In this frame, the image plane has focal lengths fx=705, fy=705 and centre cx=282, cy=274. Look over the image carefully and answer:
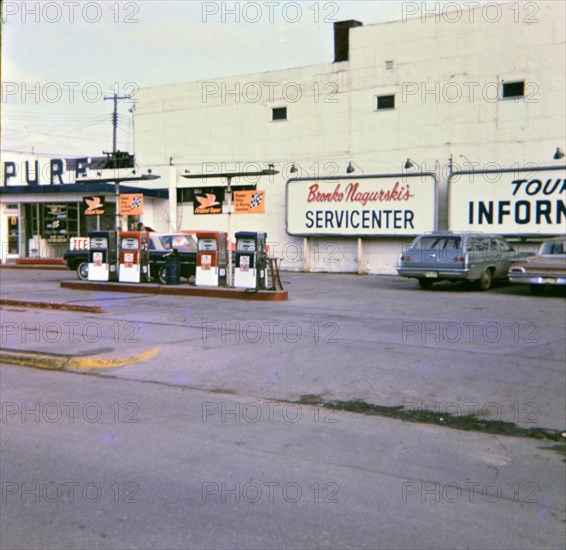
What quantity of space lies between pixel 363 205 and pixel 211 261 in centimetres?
1067

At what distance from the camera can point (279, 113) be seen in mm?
30703

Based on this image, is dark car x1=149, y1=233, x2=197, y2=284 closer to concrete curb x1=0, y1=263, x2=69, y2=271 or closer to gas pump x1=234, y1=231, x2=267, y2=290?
gas pump x1=234, y1=231, x2=267, y2=290

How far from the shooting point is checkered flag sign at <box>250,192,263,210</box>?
18141 mm

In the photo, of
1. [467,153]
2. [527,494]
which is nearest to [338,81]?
[467,153]

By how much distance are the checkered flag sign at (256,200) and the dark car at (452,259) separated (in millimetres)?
4734

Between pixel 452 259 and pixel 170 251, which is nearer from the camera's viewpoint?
pixel 452 259

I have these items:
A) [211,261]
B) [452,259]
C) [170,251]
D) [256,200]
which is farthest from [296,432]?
[170,251]

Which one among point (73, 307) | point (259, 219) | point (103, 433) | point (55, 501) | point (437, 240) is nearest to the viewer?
point (55, 501)

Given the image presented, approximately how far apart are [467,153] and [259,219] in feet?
32.1

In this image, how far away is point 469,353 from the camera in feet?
33.2

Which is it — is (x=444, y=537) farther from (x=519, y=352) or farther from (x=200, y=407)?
(x=519, y=352)

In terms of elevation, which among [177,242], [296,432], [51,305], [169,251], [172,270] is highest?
[177,242]

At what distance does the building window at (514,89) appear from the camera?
24875 mm

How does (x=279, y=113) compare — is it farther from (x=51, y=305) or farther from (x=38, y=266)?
(x=51, y=305)
